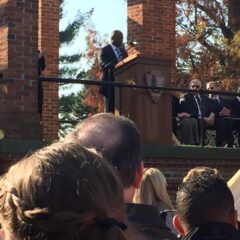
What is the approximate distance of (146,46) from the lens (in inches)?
478

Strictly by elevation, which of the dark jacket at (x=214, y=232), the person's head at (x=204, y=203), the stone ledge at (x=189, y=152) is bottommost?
the stone ledge at (x=189, y=152)

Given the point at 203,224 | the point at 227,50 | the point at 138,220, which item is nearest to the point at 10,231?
the point at 138,220

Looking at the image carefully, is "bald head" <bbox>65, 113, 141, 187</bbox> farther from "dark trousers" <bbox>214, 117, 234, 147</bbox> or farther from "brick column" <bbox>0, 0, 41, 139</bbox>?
"dark trousers" <bbox>214, 117, 234, 147</bbox>

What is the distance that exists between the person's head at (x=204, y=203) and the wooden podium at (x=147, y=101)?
6666mm

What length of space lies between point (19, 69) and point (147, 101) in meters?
2.04

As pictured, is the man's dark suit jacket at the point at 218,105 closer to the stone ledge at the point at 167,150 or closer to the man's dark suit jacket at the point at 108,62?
the stone ledge at the point at 167,150

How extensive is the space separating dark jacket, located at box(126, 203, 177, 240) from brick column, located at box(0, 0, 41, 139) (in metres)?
5.86

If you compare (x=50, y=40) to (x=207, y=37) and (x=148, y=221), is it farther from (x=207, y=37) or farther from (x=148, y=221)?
(x=148, y=221)

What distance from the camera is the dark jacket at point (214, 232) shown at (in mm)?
2754

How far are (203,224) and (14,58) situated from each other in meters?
6.07

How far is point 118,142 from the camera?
237 cm

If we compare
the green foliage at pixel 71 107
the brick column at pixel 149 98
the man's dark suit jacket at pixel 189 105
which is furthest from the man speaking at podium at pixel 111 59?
the green foliage at pixel 71 107

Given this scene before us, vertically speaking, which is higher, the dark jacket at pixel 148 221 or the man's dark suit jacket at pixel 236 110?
the dark jacket at pixel 148 221

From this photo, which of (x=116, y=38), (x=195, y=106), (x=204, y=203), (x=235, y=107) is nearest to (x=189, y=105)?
(x=195, y=106)
